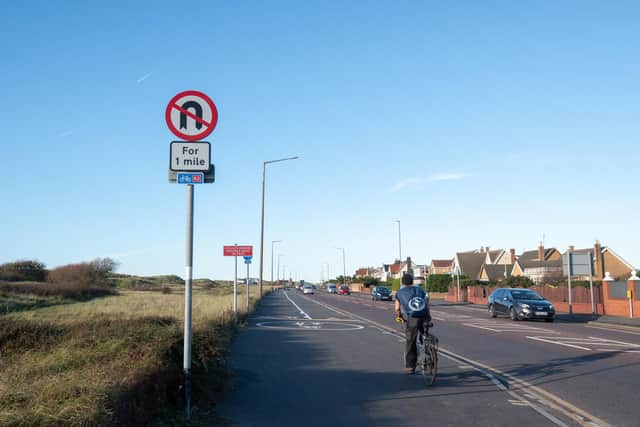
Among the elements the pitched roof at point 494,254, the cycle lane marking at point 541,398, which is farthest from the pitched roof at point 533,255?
the cycle lane marking at point 541,398

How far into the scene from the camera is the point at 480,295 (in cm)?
4906

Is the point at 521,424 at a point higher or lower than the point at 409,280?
lower

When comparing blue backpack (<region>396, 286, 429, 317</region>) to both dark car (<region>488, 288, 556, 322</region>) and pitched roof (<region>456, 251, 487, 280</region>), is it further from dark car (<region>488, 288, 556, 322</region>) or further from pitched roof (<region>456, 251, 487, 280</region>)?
pitched roof (<region>456, 251, 487, 280</region>)

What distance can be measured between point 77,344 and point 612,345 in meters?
14.0

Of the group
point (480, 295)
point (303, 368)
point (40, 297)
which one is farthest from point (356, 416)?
point (480, 295)

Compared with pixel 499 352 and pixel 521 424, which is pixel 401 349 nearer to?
pixel 499 352

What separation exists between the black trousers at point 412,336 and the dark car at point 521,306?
59.2 feet

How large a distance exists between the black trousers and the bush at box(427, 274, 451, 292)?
181 ft

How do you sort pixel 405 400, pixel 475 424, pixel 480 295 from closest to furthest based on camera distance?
pixel 475 424 → pixel 405 400 → pixel 480 295

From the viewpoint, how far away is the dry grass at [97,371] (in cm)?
516

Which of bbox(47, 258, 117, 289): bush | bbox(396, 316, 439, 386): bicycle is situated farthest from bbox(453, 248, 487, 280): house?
bbox(396, 316, 439, 386): bicycle

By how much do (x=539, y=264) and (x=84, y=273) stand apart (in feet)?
184

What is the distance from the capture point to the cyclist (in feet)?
31.9

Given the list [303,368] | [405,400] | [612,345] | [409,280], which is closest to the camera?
[405,400]
